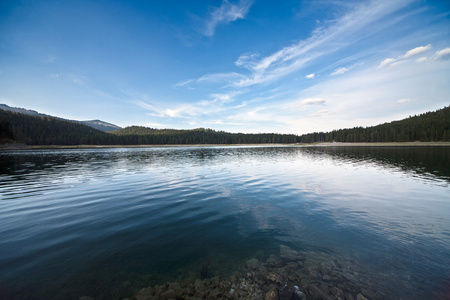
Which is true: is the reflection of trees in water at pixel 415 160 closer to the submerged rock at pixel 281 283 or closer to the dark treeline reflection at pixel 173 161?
the dark treeline reflection at pixel 173 161

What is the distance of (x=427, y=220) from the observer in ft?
38.2

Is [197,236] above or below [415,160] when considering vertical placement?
above

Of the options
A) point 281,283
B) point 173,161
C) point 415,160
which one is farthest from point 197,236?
point 415,160

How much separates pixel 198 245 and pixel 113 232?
5.16 metres

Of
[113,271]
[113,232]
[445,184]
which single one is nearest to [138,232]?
A: [113,232]

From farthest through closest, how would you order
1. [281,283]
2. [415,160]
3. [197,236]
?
1. [415,160]
2. [197,236]
3. [281,283]

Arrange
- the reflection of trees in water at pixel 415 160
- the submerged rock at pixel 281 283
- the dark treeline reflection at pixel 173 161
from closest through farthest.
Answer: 1. the submerged rock at pixel 281 283
2. the reflection of trees in water at pixel 415 160
3. the dark treeline reflection at pixel 173 161

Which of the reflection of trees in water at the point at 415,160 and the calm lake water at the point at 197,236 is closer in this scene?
the calm lake water at the point at 197,236

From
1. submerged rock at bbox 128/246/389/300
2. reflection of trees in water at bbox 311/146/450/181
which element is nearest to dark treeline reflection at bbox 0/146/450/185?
reflection of trees in water at bbox 311/146/450/181

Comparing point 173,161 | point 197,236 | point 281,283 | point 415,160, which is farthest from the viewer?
point 173,161

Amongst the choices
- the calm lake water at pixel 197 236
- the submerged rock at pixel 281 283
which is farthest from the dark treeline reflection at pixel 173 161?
the submerged rock at pixel 281 283

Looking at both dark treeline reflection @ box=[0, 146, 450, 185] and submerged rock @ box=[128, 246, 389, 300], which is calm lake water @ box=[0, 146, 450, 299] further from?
dark treeline reflection @ box=[0, 146, 450, 185]

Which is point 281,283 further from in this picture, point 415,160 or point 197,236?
point 415,160

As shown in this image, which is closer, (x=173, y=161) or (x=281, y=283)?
(x=281, y=283)
